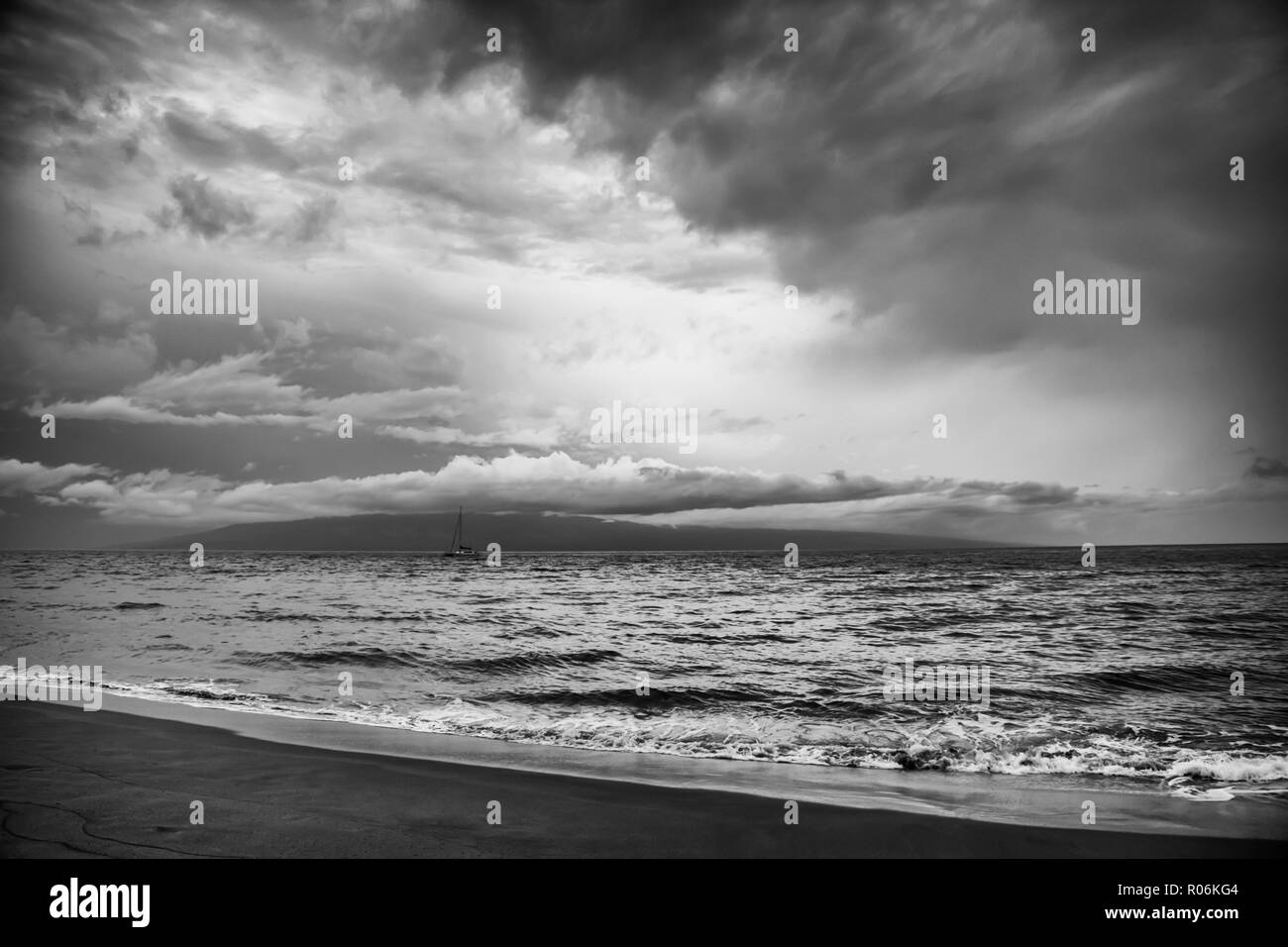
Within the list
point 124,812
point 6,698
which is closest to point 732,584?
point 6,698

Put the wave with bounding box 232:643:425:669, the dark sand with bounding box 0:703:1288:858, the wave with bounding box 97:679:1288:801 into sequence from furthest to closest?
the wave with bounding box 232:643:425:669, the wave with bounding box 97:679:1288:801, the dark sand with bounding box 0:703:1288:858

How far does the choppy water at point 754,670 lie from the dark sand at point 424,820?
3.03 metres

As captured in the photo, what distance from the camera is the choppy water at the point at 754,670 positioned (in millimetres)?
10906

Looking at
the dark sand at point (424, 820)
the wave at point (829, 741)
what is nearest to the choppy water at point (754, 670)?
the wave at point (829, 741)

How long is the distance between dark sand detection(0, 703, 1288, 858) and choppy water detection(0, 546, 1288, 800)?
3030 millimetres

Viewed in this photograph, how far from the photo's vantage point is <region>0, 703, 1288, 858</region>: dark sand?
19.2ft

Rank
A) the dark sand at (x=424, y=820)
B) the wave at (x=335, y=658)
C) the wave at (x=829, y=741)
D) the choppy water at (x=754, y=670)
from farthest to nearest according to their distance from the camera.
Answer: the wave at (x=335, y=658) < the choppy water at (x=754, y=670) < the wave at (x=829, y=741) < the dark sand at (x=424, y=820)

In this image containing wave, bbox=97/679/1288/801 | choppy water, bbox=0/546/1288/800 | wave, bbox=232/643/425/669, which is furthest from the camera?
wave, bbox=232/643/425/669

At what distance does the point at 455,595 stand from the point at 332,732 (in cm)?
3155

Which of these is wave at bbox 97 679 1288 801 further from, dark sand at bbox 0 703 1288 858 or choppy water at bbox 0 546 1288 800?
dark sand at bbox 0 703 1288 858

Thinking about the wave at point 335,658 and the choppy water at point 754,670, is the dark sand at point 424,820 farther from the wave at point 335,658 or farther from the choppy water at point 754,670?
the wave at point 335,658

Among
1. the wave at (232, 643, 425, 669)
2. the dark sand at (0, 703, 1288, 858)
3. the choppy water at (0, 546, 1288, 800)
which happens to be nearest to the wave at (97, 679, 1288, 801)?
the choppy water at (0, 546, 1288, 800)

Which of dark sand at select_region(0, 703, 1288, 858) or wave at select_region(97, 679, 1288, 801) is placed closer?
dark sand at select_region(0, 703, 1288, 858)
